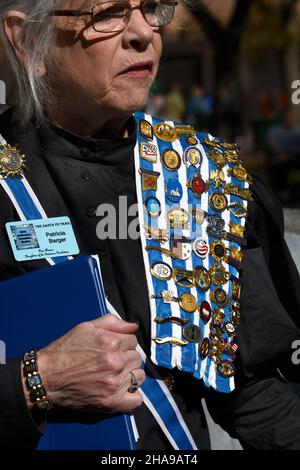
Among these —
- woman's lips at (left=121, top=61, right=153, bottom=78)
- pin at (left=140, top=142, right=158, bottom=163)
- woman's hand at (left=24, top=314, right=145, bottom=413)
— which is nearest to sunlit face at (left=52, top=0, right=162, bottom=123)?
woman's lips at (left=121, top=61, right=153, bottom=78)

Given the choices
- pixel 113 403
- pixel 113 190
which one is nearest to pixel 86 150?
pixel 113 190

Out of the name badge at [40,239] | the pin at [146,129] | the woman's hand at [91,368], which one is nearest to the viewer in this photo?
the woman's hand at [91,368]

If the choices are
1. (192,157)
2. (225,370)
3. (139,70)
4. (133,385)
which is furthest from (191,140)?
(133,385)

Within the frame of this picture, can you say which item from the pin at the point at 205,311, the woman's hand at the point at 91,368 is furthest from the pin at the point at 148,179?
the woman's hand at the point at 91,368

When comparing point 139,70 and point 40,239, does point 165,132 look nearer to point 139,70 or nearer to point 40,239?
point 139,70

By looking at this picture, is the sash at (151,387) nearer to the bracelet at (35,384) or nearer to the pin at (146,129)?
the bracelet at (35,384)

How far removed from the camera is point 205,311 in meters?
1.99

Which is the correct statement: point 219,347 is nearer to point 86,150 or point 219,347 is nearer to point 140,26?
point 86,150

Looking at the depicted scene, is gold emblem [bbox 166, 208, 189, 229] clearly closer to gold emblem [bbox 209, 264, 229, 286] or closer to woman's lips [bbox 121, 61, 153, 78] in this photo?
gold emblem [bbox 209, 264, 229, 286]

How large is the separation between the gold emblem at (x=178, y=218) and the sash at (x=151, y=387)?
1.00ft

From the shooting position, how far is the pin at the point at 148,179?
2064 millimetres

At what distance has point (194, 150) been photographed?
218 cm

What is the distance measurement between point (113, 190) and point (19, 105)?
0.35 metres

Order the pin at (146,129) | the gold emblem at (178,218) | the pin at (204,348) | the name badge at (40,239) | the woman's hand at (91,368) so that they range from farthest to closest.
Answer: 1. the pin at (146,129)
2. the gold emblem at (178,218)
3. the pin at (204,348)
4. the name badge at (40,239)
5. the woman's hand at (91,368)
